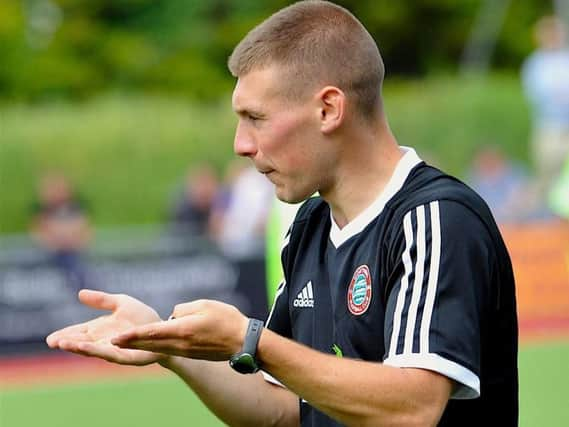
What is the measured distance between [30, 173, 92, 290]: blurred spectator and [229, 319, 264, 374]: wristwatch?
1055 centimetres

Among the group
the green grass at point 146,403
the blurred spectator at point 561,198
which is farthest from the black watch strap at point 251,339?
the blurred spectator at point 561,198

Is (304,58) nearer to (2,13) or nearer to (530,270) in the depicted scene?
(530,270)

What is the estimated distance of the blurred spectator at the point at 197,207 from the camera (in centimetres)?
1692

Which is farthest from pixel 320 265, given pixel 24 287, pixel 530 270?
pixel 530 270

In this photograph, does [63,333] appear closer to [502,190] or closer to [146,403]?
[146,403]

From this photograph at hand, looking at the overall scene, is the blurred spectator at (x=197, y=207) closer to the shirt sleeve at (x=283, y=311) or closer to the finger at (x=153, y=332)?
the shirt sleeve at (x=283, y=311)

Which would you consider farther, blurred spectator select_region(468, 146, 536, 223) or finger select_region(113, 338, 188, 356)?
blurred spectator select_region(468, 146, 536, 223)

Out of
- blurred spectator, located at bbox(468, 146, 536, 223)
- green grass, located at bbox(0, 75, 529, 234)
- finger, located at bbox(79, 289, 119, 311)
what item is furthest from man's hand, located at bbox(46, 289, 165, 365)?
green grass, located at bbox(0, 75, 529, 234)

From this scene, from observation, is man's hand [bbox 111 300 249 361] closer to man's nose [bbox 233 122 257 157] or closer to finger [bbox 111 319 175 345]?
finger [bbox 111 319 175 345]

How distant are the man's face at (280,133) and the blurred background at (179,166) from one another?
206 inches

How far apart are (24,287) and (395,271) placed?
10.3m

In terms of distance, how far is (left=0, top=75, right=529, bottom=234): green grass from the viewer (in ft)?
68.6

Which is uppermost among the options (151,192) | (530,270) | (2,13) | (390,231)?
(2,13)

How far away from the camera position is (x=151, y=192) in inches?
861
